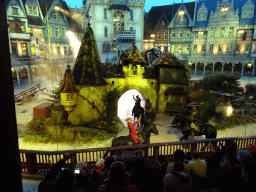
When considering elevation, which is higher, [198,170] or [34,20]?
[34,20]

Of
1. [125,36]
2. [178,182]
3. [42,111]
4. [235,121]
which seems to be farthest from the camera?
[125,36]

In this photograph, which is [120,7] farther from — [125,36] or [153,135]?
[153,135]

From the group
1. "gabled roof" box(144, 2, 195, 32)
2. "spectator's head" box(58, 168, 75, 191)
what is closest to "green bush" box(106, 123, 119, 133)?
"spectator's head" box(58, 168, 75, 191)

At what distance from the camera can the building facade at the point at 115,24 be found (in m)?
33.8

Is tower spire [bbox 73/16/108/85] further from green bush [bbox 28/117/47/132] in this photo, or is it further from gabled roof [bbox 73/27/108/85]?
green bush [bbox 28/117/47/132]

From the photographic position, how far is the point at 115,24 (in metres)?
36.0

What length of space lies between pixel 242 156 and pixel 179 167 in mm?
1702

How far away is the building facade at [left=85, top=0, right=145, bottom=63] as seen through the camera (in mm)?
33812

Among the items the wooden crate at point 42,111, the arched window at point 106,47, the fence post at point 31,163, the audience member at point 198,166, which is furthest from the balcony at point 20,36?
the audience member at point 198,166

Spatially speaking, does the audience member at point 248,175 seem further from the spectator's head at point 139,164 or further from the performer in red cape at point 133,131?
the performer in red cape at point 133,131

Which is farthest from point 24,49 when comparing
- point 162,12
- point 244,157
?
point 244,157

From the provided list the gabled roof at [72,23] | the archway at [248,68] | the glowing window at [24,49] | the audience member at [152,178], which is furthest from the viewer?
the gabled roof at [72,23]

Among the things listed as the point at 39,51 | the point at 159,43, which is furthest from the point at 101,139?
the point at 159,43

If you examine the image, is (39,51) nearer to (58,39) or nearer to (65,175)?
(58,39)
